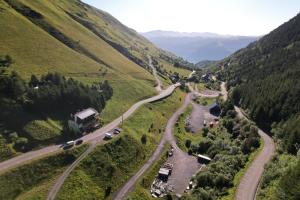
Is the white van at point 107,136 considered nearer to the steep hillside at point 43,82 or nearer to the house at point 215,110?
the steep hillside at point 43,82

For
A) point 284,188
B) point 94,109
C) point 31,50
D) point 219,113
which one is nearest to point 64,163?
point 94,109

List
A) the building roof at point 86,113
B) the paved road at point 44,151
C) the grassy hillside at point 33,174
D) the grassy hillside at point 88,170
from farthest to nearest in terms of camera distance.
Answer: the building roof at point 86,113
the paved road at point 44,151
the grassy hillside at point 88,170
the grassy hillside at point 33,174

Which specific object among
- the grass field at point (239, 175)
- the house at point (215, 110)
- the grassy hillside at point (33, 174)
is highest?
the house at point (215, 110)

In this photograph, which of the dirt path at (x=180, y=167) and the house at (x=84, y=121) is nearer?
the dirt path at (x=180, y=167)

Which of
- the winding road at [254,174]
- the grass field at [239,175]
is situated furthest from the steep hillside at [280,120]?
the grass field at [239,175]

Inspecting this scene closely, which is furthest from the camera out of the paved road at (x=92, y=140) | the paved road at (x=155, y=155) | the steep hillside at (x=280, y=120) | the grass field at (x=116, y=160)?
the paved road at (x=155, y=155)

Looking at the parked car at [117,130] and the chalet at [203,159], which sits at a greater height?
the chalet at [203,159]

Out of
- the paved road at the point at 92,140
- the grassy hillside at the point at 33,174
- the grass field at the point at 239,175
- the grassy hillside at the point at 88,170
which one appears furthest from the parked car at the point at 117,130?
the grass field at the point at 239,175
